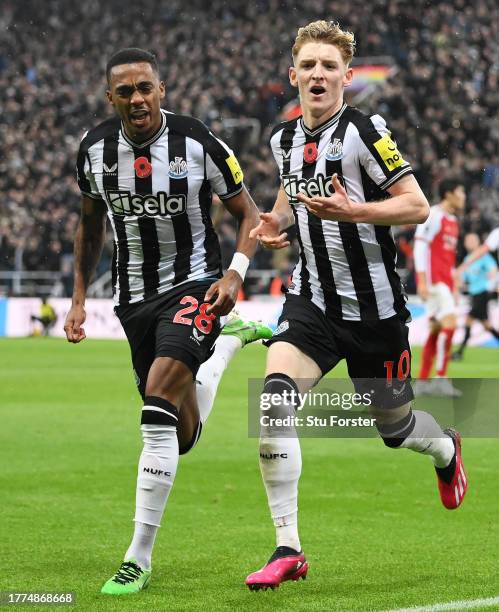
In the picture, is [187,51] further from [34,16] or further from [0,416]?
[0,416]

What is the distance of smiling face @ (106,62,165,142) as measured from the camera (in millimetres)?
5520

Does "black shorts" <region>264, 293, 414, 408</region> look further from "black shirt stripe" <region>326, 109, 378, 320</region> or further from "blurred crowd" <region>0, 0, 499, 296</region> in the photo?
"blurred crowd" <region>0, 0, 499, 296</region>

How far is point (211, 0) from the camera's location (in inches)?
1463

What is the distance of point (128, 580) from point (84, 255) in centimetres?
189

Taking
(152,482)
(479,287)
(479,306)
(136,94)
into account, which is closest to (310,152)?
(136,94)

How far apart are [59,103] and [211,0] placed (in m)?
6.50

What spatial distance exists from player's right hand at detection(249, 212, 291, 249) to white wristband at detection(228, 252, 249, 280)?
0.78ft

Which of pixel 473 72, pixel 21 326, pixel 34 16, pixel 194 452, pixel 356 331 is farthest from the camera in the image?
pixel 34 16

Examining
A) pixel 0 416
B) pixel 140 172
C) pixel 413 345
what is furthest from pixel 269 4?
pixel 140 172

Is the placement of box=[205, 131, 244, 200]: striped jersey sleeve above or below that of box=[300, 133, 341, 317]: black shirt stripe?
above

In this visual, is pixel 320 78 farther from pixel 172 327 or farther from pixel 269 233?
pixel 172 327

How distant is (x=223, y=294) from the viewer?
5492 mm

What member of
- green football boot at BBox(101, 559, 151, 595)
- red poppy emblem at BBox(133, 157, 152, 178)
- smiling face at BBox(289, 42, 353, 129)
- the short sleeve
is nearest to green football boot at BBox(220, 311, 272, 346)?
the short sleeve

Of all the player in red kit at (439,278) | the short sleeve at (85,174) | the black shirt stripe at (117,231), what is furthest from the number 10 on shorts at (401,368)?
the player in red kit at (439,278)
